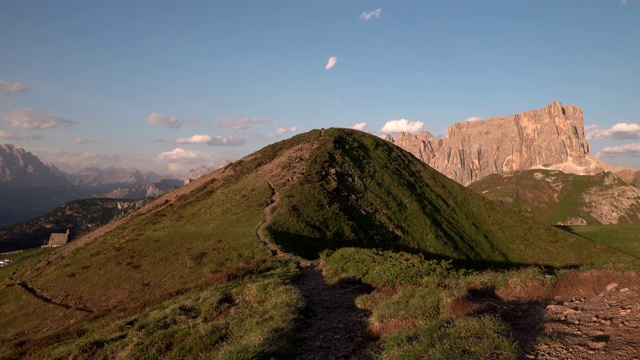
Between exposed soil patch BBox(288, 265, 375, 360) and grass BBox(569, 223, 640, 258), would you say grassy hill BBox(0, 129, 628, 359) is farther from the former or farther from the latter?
grass BBox(569, 223, 640, 258)

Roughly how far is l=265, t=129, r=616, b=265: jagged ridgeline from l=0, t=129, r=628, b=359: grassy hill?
293mm

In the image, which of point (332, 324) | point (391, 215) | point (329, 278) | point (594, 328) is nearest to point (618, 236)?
point (391, 215)

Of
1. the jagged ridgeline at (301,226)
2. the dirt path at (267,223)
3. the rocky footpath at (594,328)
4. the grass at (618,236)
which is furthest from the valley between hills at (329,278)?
the grass at (618,236)

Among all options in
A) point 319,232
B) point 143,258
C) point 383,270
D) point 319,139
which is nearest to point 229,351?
point 383,270

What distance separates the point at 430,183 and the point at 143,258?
6364cm

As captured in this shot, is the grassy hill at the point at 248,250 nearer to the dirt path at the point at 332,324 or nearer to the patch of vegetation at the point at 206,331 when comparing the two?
the patch of vegetation at the point at 206,331

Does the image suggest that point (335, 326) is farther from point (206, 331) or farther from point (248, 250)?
point (248, 250)

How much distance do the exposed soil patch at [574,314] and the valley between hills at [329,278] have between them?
0.07 m

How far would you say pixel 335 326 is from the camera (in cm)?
1599

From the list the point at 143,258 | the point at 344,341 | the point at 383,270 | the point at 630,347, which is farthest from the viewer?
the point at 143,258

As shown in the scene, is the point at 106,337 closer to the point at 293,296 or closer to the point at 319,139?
the point at 293,296

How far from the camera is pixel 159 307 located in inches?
977

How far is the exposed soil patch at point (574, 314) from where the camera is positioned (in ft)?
31.3

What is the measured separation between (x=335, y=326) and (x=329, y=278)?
10.0 m
